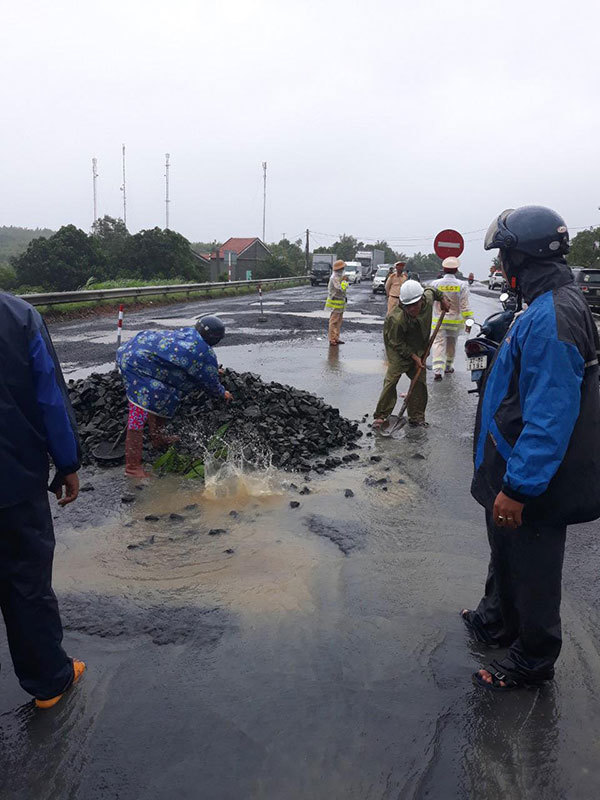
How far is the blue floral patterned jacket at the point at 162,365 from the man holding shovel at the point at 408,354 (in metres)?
2.57

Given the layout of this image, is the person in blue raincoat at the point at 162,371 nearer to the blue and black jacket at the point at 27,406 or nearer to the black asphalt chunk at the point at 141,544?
the black asphalt chunk at the point at 141,544

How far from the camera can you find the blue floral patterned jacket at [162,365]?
5.23 metres

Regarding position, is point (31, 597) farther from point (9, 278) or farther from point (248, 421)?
point (9, 278)

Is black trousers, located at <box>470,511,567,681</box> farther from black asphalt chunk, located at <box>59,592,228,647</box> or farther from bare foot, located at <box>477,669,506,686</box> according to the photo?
black asphalt chunk, located at <box>59,592,228,647</box>

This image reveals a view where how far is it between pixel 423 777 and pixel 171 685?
118 centimetres

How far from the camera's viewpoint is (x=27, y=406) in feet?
7.90

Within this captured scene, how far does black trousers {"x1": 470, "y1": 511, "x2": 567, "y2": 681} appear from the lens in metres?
2.50

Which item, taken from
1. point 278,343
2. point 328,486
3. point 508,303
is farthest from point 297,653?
point 278,343

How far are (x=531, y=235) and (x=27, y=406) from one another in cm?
220

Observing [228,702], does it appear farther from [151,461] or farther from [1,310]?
[151,461]

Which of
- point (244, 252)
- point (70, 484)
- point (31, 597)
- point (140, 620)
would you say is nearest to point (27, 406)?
point (70, 484)

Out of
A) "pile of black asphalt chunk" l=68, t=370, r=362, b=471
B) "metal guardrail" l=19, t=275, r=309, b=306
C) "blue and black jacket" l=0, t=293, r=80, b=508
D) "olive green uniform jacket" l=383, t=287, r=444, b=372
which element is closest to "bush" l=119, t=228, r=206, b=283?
"metal guardrail" l=19, t=275, r=309, b=306

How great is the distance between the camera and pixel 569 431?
2.27m

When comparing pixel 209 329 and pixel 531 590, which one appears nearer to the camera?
pixel 531 590
